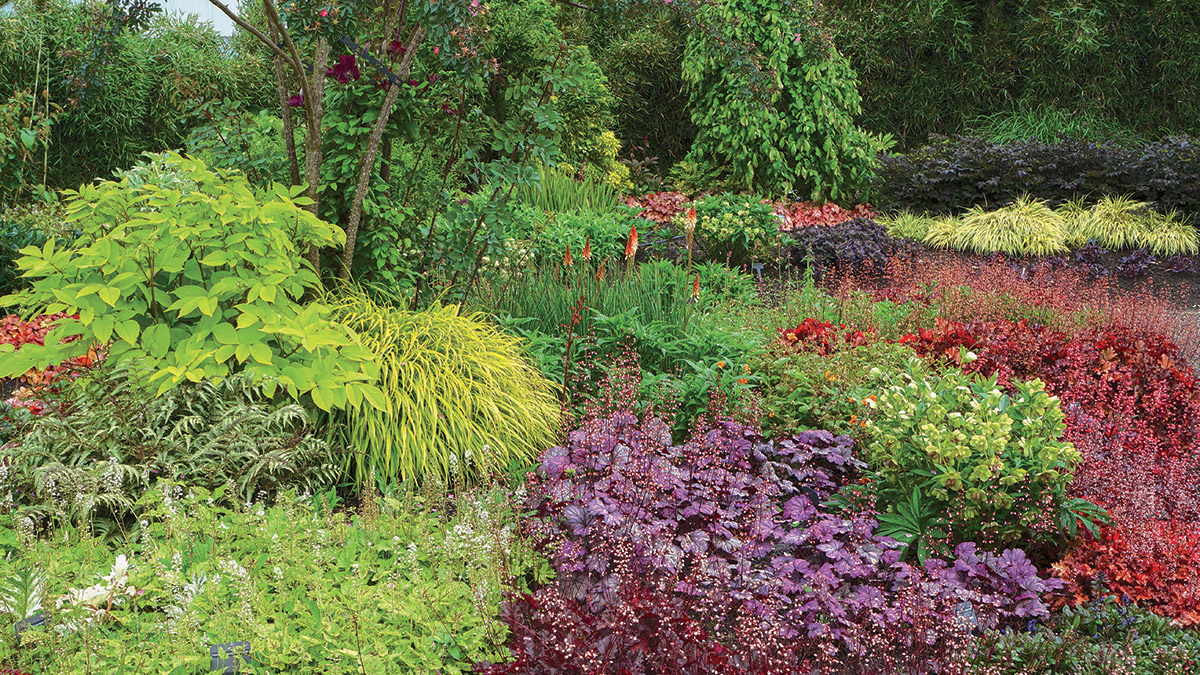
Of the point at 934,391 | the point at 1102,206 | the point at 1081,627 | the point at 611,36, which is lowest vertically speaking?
the point at 1081,627

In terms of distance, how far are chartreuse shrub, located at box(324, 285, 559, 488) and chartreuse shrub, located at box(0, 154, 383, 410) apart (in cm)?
16

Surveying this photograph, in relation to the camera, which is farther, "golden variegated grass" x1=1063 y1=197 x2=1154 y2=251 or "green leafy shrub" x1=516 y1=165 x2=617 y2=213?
"golden variegated grass" x1=1063 y1=197 x2=1154 y2=251

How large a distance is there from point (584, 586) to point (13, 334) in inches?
194

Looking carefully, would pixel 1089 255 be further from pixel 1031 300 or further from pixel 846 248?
pixel 1031 300

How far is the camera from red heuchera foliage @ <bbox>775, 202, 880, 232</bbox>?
31.4 feet

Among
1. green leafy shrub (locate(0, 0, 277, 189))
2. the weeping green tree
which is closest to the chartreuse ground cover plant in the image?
the weeping green tree

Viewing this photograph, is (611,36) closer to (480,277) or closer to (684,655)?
(480,277)

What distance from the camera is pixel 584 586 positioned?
8.90ft

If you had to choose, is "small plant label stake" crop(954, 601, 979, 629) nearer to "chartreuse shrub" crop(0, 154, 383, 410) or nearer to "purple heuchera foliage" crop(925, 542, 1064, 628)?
"purple heuchera foliage" crop(925, 542, 1064, 628)

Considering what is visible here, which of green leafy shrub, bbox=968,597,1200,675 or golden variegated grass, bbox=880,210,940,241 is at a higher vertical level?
golden variegated grass, bbox=880,210,940,241

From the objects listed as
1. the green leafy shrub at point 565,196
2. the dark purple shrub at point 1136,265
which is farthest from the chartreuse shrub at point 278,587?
the dark purple shrub at point 1136,265

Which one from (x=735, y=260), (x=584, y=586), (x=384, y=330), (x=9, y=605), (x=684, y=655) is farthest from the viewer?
(x=735, y=260)

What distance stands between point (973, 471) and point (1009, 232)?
6.66 m

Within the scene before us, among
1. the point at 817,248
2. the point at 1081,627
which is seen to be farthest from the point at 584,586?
the point at 817,248
